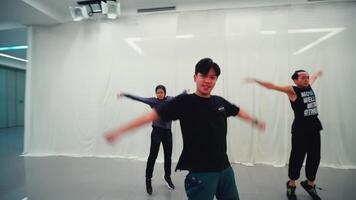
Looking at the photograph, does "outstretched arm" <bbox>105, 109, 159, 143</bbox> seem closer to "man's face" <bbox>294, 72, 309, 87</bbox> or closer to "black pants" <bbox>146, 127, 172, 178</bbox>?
"black pants" <bbox>146, 127, 172, 178</bbox>

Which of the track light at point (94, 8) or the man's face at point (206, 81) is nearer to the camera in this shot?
the man's face at point (206, 81)

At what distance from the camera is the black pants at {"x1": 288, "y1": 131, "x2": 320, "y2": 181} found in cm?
248

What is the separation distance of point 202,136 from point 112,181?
2.29 m

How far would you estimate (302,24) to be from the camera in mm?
3857

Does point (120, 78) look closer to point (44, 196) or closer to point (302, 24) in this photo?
point (44, 196)

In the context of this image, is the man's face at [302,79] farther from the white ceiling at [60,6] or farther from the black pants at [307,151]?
the white ceiling at [60,6]

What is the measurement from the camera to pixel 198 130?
1.27 m

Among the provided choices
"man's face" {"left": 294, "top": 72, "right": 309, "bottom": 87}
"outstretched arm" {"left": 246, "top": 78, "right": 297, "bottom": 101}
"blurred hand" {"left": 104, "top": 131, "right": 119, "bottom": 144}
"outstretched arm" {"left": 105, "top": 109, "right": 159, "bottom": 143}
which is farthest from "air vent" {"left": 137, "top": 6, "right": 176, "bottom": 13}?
"blurred hand" {"left": 104, "top": 131, "right": 119, "bottom": 144}

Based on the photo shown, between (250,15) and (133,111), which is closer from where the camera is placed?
(250,15)

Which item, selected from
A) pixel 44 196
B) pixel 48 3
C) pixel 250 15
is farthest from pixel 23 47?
pixel 250 15

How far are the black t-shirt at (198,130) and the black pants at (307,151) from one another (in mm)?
1622

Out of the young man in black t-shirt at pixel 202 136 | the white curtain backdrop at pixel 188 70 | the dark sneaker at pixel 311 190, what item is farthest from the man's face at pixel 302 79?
the young man in black t-shirt at pixel 202 136

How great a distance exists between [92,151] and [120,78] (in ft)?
5.10

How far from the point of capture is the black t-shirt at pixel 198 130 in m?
1.25
